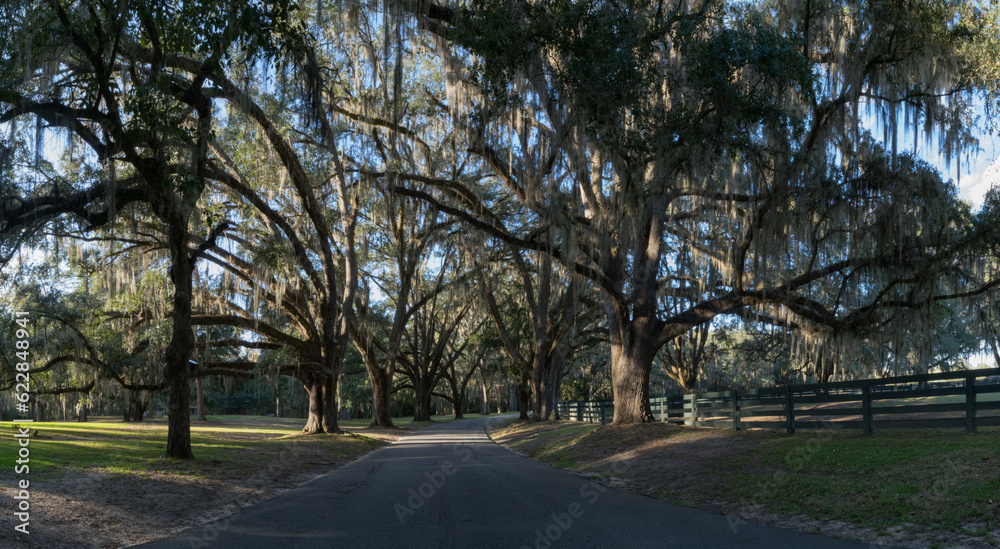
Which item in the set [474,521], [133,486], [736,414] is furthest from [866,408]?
[133,486]

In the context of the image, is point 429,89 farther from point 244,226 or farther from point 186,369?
point 186,369

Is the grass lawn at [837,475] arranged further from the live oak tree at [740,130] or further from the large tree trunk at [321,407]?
the large tree trunk at [321,407]

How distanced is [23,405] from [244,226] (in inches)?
443

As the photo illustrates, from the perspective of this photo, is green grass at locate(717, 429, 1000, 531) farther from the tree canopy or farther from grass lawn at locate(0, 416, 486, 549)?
grass lawn at locate(0, 416, 486, 549)

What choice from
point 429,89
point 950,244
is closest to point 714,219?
point 950,244

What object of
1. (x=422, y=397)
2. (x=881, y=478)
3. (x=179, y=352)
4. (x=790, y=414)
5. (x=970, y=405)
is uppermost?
(x=179, y=352)

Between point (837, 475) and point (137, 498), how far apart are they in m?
9.27

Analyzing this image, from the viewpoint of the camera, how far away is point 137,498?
8.41 metres

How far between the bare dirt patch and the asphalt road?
1.65ft

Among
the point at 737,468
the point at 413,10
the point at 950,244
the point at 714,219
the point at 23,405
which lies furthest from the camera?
the point at 714,219

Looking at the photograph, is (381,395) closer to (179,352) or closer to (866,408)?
(179,352)

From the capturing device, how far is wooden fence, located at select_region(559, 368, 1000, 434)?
9.84m

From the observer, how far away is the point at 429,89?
21.1 metres

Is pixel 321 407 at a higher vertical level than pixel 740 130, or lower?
lower
